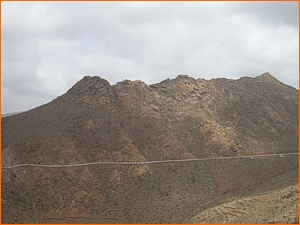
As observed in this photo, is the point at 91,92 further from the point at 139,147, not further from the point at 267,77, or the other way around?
the point at 267,77

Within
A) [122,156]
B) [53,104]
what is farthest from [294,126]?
[53,104]

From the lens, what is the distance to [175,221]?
2370 cm

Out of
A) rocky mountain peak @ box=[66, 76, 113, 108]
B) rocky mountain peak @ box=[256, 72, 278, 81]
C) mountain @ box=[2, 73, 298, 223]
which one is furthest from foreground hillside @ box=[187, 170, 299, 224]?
rocky mountain peak @ box=[256, 72, 278, 81]

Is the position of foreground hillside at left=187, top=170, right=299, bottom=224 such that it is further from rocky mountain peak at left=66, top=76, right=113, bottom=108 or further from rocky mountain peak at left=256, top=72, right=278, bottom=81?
rocky mountain peak at left=256, top=72, right=278, bottom=81

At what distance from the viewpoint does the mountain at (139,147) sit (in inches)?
1016

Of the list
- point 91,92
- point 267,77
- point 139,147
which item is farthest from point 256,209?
point 267,77

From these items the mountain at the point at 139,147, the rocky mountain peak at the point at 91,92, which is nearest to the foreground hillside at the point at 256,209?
the mountain at the point at 139,147

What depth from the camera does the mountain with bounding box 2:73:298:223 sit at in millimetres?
25812

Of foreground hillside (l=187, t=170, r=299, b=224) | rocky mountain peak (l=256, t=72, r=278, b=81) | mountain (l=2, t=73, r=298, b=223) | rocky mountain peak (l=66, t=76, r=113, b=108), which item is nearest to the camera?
foreground hillside (l=187, t=170, r=299, b=224)

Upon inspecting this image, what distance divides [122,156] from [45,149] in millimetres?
7830

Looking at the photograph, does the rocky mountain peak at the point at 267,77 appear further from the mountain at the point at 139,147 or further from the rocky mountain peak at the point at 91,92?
the rocky mountain peak at the point at 91,92

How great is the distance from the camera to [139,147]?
1341 inches

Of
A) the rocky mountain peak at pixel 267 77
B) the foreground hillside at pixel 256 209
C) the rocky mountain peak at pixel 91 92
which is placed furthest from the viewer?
the rocky mountain peak at pixel 267 77

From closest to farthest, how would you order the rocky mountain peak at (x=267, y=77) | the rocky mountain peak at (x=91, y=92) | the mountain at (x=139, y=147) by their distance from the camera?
the mountain at (x=139, y=147) → the rocky mountain peak at (x=91, y=92) → the rocky mountain peak at (x=267, y=77)
